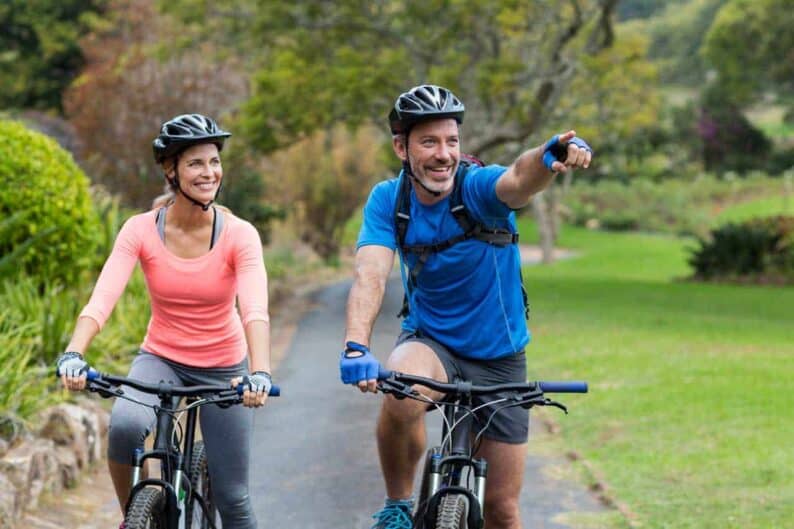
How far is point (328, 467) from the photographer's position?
9.59 m

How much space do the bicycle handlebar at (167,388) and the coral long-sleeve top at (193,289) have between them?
0.38m

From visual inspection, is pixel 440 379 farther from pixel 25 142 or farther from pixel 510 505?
pixel 25 142

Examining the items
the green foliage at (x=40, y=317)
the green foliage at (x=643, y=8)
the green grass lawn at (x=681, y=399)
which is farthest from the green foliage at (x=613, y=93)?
the green foliage at (x=643, y=8)

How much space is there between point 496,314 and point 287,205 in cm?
3034

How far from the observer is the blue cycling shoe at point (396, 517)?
195 inches

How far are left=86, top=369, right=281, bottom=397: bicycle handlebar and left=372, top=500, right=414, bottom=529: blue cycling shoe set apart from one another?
633mm

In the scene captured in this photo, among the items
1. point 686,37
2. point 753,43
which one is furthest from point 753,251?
point 686,37

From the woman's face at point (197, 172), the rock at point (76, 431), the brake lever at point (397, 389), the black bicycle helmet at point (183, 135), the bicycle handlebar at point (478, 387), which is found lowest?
the brake lever at point (397, 389)

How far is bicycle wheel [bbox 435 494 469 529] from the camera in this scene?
4469 millimetres

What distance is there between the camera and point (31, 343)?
10.2 meters

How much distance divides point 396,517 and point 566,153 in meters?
1.53

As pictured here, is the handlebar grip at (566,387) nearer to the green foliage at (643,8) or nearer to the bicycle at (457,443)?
the bicycle at (457,443)

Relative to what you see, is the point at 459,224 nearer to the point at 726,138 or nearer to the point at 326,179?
the point at 326,179

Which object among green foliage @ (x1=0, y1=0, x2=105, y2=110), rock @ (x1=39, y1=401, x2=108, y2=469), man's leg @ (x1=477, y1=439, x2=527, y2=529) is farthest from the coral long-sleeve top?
green foliage @ (x1=0, y1=0, x2=105, y2=110)
